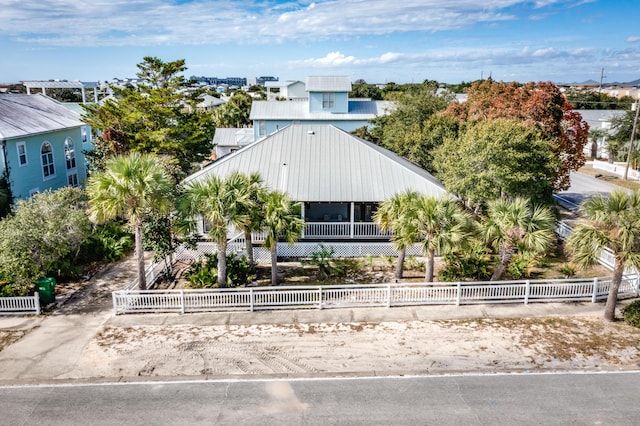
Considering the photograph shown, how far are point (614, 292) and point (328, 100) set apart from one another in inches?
1578

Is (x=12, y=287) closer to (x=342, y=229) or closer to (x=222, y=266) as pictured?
(x=222, y=266)

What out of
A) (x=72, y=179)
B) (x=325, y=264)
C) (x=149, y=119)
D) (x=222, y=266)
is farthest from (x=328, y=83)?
(x=222, y=266)

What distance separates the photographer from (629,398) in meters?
11.9

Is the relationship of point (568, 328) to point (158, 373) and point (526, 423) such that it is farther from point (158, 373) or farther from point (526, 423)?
point (158, 373)

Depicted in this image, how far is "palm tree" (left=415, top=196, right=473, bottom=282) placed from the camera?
1730 centimetres

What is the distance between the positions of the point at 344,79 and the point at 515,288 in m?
39.7

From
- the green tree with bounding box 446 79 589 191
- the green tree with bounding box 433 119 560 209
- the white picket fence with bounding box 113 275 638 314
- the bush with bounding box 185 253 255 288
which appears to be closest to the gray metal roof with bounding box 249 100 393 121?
the green tree with bounding box 446 79 589 191

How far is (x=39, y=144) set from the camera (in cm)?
2881

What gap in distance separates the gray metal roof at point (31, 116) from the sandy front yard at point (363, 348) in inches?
684

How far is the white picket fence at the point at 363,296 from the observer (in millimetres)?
17031

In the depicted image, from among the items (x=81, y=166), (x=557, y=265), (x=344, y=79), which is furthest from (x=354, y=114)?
(x=557, y=265)

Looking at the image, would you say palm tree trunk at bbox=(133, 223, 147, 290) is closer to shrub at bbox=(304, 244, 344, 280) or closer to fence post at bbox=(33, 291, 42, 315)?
fence post at bbox=(33, 291, 42, 315)

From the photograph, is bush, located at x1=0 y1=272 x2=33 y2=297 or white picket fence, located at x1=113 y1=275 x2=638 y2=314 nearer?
white picket fence, located at x1=113 y1=275 x2=638 y2=314

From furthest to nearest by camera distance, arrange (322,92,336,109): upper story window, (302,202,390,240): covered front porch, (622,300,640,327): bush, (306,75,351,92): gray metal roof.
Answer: (322,92,336,109): upper story window, (306,75,351,92): gray metal roof, (302,202,390,240): covered front porch, (622,300,640,327): bush
